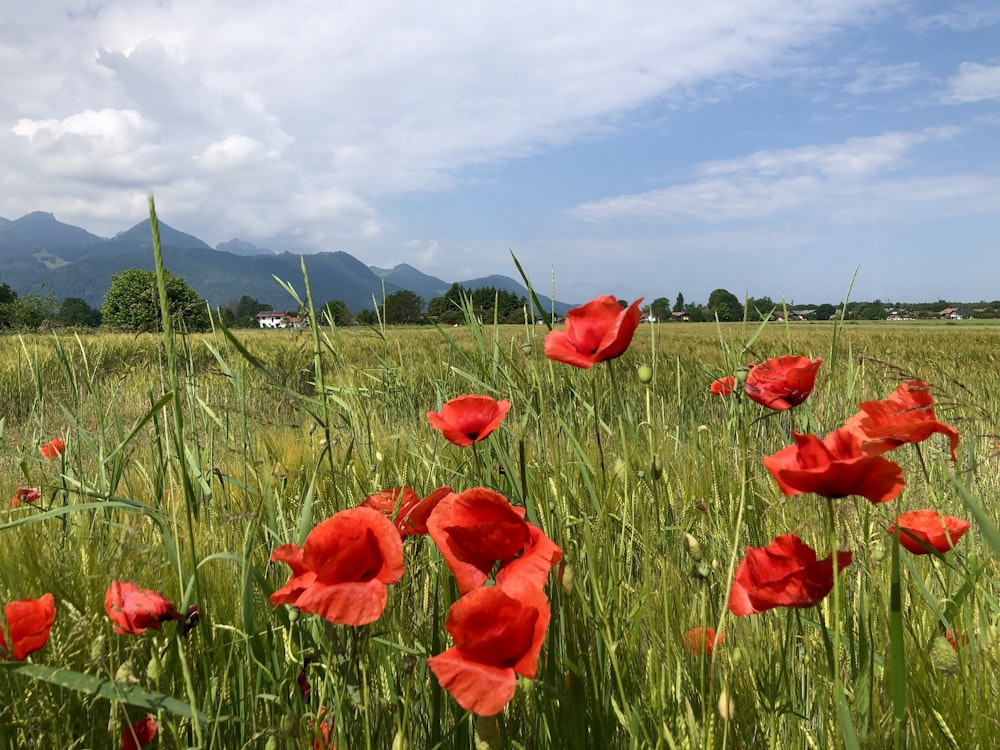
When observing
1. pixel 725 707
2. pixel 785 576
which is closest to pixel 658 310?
pixel 785 576

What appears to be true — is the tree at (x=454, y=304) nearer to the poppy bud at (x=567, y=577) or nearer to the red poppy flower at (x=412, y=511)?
the red poppy flower at (x=412, y=511)

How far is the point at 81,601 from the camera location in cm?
92

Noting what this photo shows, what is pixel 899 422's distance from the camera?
73 centimetres

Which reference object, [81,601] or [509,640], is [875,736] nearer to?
[509,640]

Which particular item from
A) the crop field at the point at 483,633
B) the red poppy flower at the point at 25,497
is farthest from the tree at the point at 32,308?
the crop field at the point at 483,633

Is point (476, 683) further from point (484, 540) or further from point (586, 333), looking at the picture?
point (586, 333)

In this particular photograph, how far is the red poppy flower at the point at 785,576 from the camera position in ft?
2.07

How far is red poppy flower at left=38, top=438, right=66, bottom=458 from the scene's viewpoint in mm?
1486

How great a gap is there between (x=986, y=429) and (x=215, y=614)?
3.72 metres

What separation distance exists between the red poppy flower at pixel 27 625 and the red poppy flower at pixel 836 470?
737 mm

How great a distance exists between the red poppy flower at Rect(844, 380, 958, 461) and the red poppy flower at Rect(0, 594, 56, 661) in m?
0.85

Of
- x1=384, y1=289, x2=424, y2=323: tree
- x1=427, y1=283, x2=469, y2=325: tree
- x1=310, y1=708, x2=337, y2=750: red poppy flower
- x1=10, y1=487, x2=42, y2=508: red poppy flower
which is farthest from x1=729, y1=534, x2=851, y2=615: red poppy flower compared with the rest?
x1=10, y1=487, x2=42, y2=508: red poppy flower

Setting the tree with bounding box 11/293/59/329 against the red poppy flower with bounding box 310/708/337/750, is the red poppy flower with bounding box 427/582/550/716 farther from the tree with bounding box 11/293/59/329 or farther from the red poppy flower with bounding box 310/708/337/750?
the tree with bounding box 11/293/59/329

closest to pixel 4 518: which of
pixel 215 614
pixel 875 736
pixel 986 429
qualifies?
pixel 215 614
